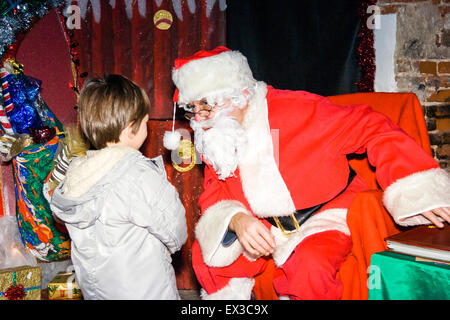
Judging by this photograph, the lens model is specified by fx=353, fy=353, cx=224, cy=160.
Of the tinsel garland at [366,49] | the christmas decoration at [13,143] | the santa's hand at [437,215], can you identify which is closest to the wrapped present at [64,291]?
the christmas decoration at [13,143]

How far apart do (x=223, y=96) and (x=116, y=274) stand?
0.90 m

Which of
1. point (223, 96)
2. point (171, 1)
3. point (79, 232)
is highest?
point (171, 1)

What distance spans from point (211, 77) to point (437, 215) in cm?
111

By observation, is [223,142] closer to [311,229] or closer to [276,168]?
[276,168]

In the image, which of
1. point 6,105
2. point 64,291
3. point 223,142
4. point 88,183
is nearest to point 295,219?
point 223,142

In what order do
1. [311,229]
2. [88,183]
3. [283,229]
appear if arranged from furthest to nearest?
[283,229]
[311,229]
[88,183]

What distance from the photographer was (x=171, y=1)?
2.75 m

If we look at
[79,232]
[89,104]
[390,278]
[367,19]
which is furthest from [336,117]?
[367,19]

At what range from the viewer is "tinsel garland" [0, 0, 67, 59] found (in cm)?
242

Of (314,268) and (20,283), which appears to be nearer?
(314,268)

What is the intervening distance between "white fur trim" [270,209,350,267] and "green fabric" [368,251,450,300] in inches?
10.9

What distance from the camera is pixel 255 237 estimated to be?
4.54 ft

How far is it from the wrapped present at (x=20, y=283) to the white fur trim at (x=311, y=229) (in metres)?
1.68

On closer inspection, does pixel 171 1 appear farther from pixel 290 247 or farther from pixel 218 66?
pixel 290 247
